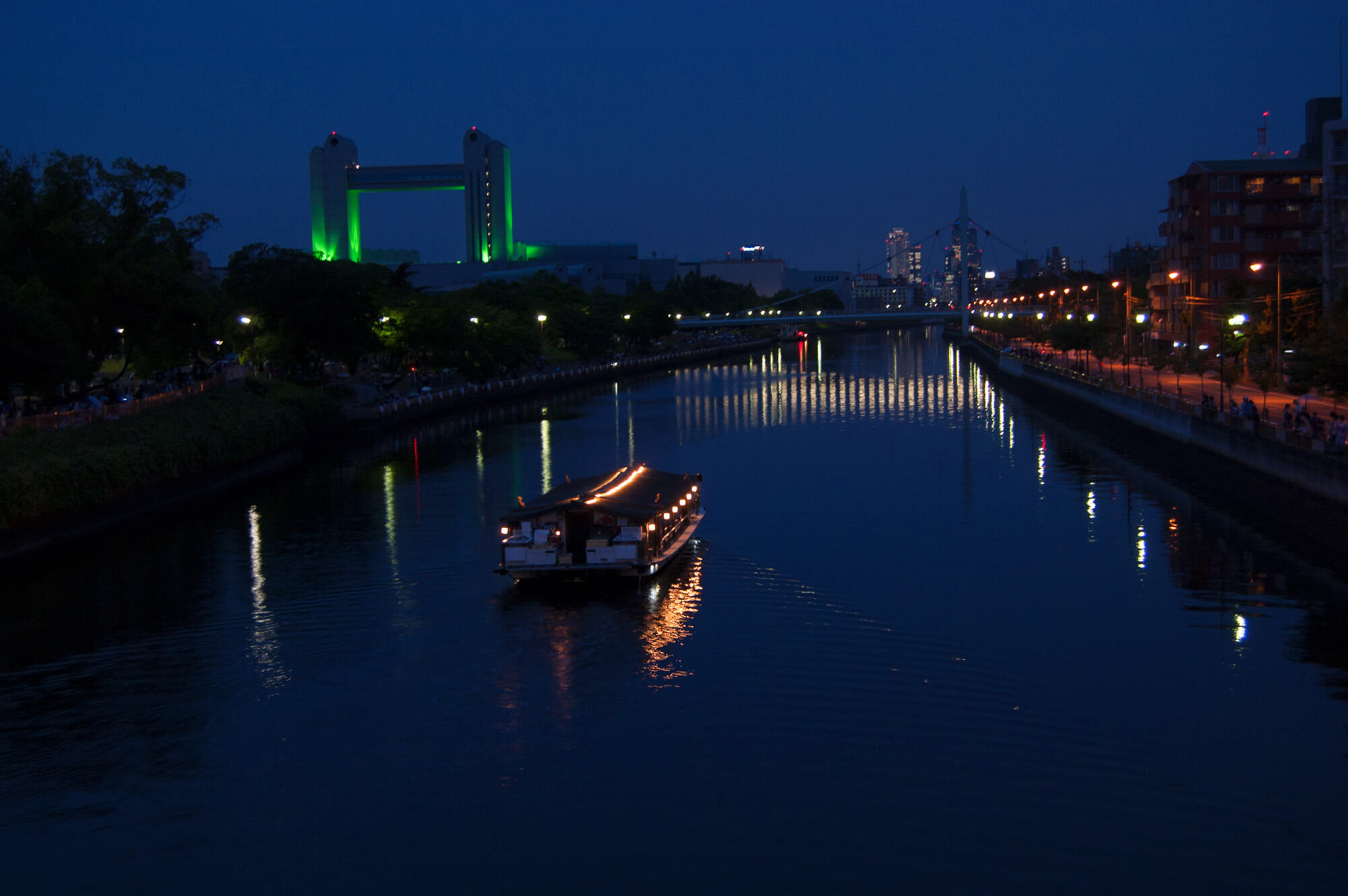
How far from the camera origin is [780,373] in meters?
64.9

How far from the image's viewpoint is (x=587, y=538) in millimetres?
15641

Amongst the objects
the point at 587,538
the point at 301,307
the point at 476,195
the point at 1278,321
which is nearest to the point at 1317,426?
the point at 1278,321

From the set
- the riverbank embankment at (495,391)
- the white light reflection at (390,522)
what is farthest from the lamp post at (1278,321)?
the riverbank embankment at (495,391)

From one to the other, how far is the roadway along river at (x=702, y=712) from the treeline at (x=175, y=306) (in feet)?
16.2

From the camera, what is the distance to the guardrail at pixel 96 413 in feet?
65.9

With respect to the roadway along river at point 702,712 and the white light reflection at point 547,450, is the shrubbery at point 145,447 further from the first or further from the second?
the white light reflection at point 547,450

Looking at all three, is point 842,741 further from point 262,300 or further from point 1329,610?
point 262,300

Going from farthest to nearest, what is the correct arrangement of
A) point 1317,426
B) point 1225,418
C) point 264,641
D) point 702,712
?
point 1225,418
point 1317,426
point 264,641
point 702,712

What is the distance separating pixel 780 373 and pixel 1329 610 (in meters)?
51.3

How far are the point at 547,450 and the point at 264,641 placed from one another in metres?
18.5

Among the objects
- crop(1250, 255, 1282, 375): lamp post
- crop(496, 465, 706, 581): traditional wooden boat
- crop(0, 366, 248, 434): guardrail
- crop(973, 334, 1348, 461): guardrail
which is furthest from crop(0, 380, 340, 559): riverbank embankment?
crop(1250, 255, 1282, 375): lamp post

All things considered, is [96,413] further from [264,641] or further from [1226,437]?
[1226,437]

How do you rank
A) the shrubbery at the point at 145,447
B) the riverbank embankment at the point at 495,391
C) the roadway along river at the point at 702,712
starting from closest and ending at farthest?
the roadway along river at the point at 702,712, the shrubbery at the point at 145,447, the riverbank embankment at the point at 495,391

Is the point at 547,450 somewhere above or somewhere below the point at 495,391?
below
